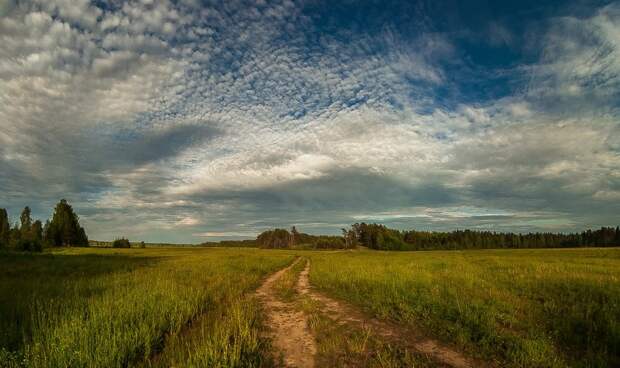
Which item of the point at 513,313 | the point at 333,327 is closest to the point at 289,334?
the point at 333,327

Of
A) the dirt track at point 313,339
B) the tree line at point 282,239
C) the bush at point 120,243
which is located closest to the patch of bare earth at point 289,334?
the dirt track at point 313,339

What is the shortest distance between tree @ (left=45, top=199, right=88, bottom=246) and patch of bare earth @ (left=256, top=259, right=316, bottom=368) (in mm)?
94024

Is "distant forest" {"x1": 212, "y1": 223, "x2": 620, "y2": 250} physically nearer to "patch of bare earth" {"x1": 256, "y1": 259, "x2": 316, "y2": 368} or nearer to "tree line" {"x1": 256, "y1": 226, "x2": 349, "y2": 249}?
"tree line" {"x1": 256, "y1": 226, "x2": 349, "y2": 249}

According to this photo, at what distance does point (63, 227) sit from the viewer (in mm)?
80625


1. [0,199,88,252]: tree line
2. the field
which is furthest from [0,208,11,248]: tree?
the field

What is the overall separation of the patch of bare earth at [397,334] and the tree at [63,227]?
314 ft

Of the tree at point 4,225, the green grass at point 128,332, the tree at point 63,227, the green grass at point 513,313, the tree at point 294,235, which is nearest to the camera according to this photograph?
the green grass at point 128,332

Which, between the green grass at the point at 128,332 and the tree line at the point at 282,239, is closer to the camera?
the green grass at the point at 128,332

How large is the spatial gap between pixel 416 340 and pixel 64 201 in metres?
107

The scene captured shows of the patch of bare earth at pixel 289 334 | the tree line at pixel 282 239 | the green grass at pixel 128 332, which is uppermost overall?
the green grass at pixel 128 332

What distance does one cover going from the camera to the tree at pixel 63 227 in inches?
3120

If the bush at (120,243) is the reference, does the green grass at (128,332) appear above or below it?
above

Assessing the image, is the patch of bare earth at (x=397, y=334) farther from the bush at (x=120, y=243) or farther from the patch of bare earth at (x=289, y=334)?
the bush at (x=120, y=243)

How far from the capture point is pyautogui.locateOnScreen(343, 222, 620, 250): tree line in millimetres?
114438
